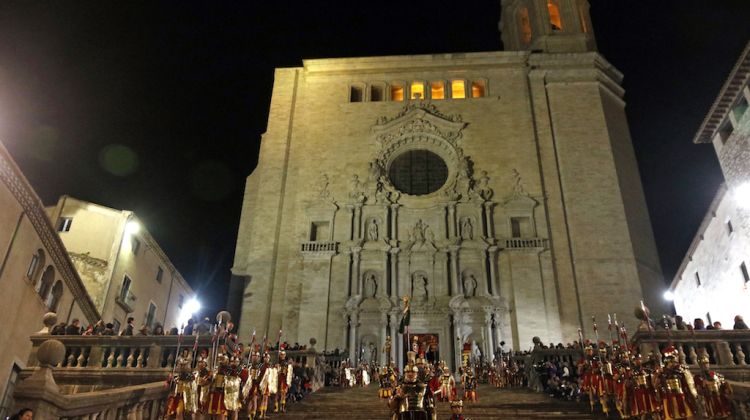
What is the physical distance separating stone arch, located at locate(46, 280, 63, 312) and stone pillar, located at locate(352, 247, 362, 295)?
11288mm

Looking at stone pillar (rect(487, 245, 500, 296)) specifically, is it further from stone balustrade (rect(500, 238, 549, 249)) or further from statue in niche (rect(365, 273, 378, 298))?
statue in niche (rect(365, 273, 378, 298))

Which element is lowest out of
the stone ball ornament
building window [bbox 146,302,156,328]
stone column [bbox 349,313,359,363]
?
the stone ball ornament

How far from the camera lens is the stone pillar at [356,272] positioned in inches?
997

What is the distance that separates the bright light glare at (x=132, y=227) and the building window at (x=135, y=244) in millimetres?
401

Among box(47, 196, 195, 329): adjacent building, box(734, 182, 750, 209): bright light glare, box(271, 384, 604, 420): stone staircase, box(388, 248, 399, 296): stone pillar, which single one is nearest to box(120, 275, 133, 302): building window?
box(47, 196, 195, 329): adjacent building

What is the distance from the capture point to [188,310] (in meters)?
37.3

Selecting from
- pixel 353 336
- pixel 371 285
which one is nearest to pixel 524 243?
pixel 371 285

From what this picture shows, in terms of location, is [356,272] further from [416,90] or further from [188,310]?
[188,310]

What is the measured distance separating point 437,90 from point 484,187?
738 cm

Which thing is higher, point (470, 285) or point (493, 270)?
point (493, 270)

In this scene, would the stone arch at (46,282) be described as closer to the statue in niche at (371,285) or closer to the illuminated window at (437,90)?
the statue in niche at (371,285)

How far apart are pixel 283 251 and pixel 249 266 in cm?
172

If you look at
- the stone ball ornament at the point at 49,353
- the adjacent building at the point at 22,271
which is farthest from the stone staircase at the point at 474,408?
the adjacent building at the point at 22,271

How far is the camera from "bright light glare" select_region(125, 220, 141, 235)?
87.4ft
